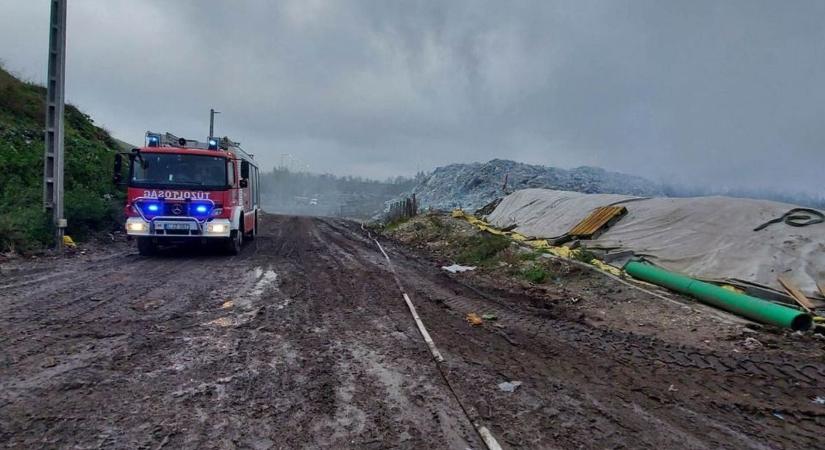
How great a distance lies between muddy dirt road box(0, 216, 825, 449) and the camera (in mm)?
3270

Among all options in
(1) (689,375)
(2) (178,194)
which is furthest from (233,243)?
(1) (689,375)

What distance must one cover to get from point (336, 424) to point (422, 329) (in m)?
2.66

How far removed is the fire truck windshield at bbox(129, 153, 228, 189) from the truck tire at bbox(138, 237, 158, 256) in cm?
133

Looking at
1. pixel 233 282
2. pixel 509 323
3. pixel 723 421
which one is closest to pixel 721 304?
pixel 509 323

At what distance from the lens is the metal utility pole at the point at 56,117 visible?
→ 11062 mm

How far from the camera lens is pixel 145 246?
11297 millimetres

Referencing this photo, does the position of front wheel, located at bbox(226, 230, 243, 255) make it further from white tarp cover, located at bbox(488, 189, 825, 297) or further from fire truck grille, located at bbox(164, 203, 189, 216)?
white tarp cover, located at bbox(488, 189, 825, 297)

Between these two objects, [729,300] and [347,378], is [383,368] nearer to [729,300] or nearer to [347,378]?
[347,378]

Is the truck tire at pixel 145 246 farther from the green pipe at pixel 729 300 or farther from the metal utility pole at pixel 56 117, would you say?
the green pipe at pixel 729 300

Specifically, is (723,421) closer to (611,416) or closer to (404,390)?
(611,416)

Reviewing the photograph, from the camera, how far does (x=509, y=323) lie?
6.68m

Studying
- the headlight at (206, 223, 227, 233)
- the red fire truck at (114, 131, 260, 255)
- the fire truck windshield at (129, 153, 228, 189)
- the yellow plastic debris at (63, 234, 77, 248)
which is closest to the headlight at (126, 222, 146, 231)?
the red fire truck at (114, 131, 260, 255)

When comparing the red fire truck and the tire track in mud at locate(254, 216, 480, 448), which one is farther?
the red fire truck

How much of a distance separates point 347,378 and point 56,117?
36.7 ft
